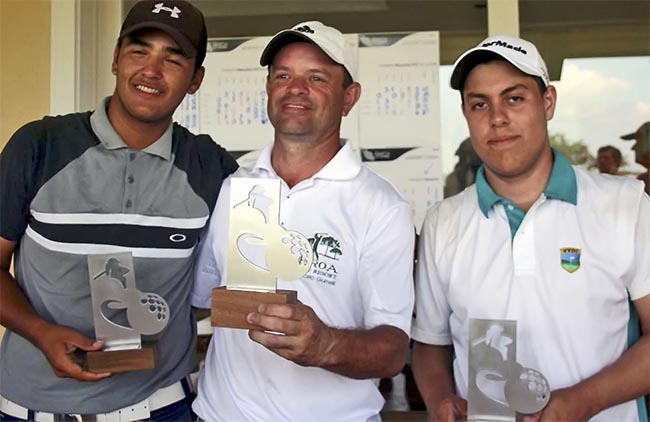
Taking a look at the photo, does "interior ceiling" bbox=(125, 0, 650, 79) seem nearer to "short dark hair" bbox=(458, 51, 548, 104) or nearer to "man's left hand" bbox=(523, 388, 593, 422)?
"short dark hair" bbox=(458, 51, 548, 104)

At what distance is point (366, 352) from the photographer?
Answer: 53.8 inches

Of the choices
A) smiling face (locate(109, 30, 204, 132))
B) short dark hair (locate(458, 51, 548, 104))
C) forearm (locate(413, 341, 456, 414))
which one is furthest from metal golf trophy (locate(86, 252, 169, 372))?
short dark hair (locate(458, 51, 548, 104))

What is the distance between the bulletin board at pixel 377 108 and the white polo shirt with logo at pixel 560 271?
3.99ft

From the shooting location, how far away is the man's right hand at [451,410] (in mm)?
1419

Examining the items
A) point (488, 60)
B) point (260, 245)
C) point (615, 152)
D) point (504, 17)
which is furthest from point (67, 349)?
point (615, 152)

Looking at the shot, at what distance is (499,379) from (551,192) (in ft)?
1.37

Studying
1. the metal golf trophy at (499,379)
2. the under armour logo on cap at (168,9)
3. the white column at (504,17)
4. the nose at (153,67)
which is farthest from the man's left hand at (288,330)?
the white column at (504,17)

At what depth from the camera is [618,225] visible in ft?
4.79

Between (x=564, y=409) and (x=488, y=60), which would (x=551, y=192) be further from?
(x=564, y=409)

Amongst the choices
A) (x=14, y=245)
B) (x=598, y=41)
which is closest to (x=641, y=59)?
(x=598, y=41)

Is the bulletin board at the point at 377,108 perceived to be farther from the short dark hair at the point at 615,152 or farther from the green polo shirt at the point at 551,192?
the green polo shirt at the point at 551,192

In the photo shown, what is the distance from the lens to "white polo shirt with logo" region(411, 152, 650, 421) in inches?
56.8

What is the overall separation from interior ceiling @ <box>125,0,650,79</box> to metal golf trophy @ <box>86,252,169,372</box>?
1.64 meters

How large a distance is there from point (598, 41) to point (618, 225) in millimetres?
1822
